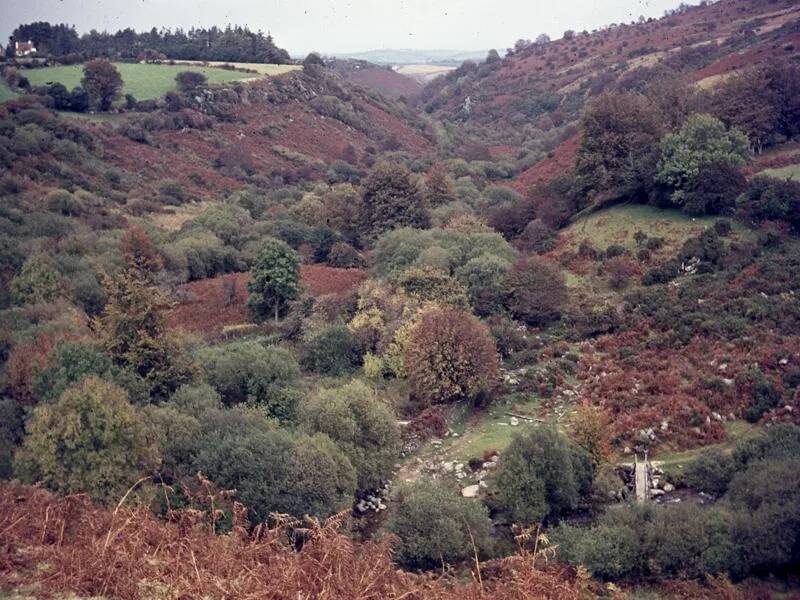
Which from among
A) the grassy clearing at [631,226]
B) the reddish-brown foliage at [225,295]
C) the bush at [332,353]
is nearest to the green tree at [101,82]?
the reddish-brown foliage at [225,295]

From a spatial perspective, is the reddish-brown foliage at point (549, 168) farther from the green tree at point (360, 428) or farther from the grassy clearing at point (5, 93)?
the grassy clearing at point (5, 93)

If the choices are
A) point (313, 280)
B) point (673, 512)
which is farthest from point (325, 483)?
point (313, 280)

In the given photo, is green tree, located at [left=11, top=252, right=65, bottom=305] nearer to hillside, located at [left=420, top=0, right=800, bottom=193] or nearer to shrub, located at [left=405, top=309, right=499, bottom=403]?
shrub, located at [left=405, top=309, right=499, bottom=403]

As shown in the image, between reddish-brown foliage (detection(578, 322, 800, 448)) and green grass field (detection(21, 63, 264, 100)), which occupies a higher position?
green grass field (detection(21, 63, 264, 100))

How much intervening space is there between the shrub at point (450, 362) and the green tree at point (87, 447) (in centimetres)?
833

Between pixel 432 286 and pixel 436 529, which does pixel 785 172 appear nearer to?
pixel 432 286

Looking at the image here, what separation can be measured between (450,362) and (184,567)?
530 inches

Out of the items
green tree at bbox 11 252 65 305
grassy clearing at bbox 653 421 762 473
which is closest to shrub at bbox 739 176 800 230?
grassy clearing at bbox 653 421 762 473

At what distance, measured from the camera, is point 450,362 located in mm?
20422

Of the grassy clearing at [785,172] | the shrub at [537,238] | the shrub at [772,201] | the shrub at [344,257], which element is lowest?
the shrub at [344,257]

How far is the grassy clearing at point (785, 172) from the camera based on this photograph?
1172 inches

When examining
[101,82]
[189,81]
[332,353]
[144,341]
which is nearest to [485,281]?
[332,353]

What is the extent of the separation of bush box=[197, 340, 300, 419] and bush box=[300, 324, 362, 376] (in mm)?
2844

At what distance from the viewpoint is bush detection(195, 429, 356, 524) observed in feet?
46.2
